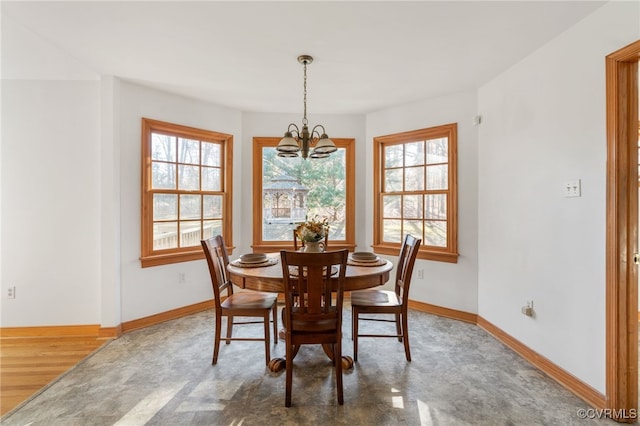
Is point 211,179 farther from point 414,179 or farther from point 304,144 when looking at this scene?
point 414,179

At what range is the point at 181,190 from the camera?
3578 mm

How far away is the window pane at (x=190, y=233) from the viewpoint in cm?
361

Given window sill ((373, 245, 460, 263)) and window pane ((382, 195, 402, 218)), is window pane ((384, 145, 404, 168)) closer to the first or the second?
window pane ((382, 195, 402, 218))

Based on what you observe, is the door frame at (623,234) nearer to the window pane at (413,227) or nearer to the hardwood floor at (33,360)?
the window pane at (413,227)

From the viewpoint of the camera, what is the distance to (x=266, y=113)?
4.16 meters

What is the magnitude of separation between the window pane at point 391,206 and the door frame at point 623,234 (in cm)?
224

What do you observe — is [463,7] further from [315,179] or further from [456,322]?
[456,322]

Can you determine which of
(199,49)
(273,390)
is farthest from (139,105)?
(273,390)

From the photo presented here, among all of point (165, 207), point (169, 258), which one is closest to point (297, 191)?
point (165, 207)

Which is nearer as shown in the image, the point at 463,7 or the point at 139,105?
the point at 463,7

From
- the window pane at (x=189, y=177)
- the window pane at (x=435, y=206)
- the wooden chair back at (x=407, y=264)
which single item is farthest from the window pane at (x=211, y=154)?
the window pane at (x=435, y=206)

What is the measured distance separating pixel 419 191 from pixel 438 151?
0.52 metres

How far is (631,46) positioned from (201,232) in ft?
13.3

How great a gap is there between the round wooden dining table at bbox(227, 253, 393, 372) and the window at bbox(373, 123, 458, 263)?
1376 millimetres
